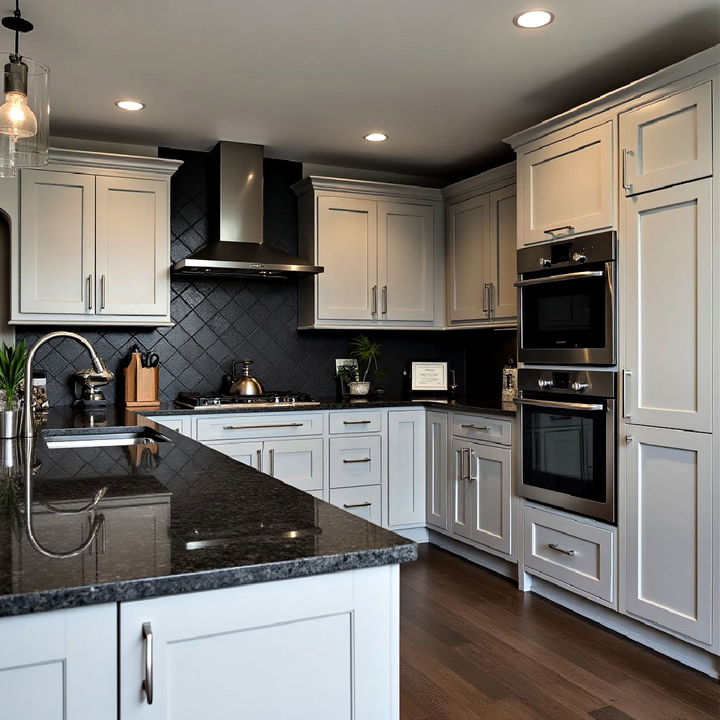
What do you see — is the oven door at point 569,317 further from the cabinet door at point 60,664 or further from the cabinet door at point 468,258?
the cabinet door at point 60,664

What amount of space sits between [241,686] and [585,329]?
2.41m

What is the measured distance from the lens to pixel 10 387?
7.78ft

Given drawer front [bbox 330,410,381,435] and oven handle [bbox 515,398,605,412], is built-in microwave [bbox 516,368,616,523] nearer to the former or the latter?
oven handle [bbox 515,398,605,412]

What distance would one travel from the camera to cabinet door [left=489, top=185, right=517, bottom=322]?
4.08 metres

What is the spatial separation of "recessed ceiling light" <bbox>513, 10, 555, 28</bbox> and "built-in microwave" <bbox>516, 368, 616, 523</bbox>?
138 cm

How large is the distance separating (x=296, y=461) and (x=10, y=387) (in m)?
1.91

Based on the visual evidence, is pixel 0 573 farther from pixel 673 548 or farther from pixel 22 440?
pixel 673 548

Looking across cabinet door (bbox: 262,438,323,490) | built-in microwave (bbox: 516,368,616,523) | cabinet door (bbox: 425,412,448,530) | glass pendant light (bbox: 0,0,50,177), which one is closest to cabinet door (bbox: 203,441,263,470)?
cabinet door (bbox: 262,438,323,490)

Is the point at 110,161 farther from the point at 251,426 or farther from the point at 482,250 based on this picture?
the point at 482,250

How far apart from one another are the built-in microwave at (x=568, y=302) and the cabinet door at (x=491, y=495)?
1.96 feet

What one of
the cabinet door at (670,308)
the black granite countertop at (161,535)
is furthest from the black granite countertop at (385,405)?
the black granite countertop at (161,535)

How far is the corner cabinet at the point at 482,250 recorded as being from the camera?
4.11 m

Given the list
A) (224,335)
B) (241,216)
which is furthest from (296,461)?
(241,216)

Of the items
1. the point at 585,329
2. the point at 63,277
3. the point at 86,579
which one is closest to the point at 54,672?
the point at 86,579
